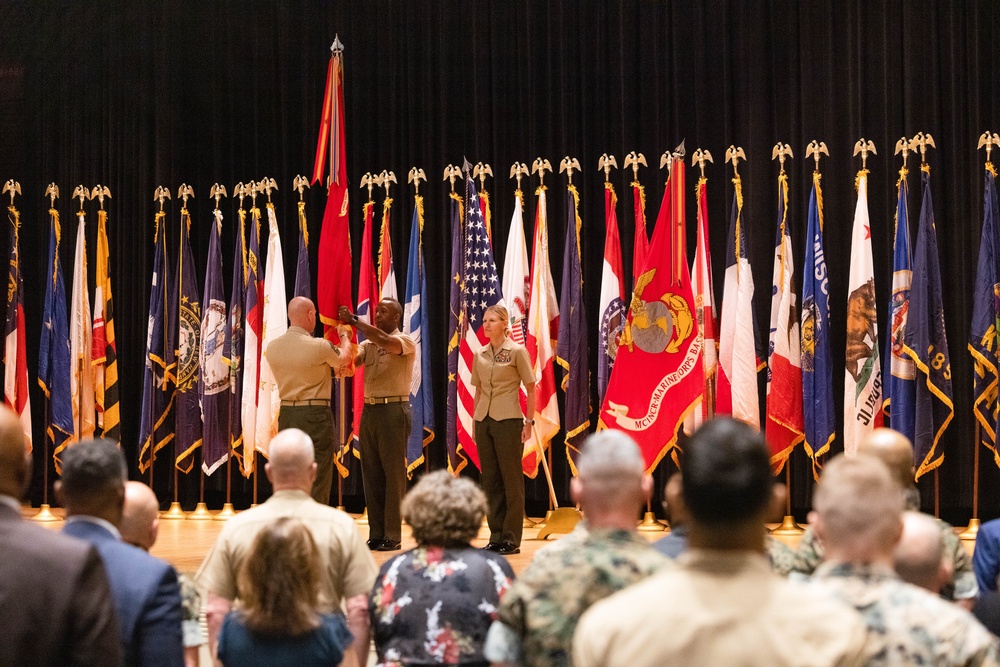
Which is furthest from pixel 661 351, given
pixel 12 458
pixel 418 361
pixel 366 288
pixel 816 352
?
pixel 12 458

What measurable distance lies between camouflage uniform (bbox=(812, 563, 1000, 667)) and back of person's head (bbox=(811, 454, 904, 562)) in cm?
5

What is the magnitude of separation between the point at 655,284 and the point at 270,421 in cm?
306

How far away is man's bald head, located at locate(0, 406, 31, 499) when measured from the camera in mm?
1872

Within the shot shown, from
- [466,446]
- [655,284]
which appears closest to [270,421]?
[466,446]

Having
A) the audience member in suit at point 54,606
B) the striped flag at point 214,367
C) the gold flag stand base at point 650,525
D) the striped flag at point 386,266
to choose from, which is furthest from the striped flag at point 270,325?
the audience member in suit at point 54,606

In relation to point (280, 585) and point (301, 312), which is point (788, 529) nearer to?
point (301, 312)

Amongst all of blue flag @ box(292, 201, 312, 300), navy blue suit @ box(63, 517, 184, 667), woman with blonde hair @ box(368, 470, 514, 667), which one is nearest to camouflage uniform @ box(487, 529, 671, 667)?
woman with blonde hair @ box(368, 470, 514, 667)

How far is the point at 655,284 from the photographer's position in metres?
7.61

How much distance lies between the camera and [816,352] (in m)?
7.48

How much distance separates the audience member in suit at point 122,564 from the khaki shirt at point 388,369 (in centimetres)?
432

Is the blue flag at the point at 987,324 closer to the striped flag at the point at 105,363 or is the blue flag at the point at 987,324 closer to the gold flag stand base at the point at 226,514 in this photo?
the gold flag stand base at the point at 226,514

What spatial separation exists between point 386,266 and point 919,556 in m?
6.68

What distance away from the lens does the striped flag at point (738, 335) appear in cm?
747

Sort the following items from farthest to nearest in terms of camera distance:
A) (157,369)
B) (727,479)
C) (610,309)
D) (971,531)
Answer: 1. (157,369)
2. (610,309)
3. (971,531)
4. (727,479)
